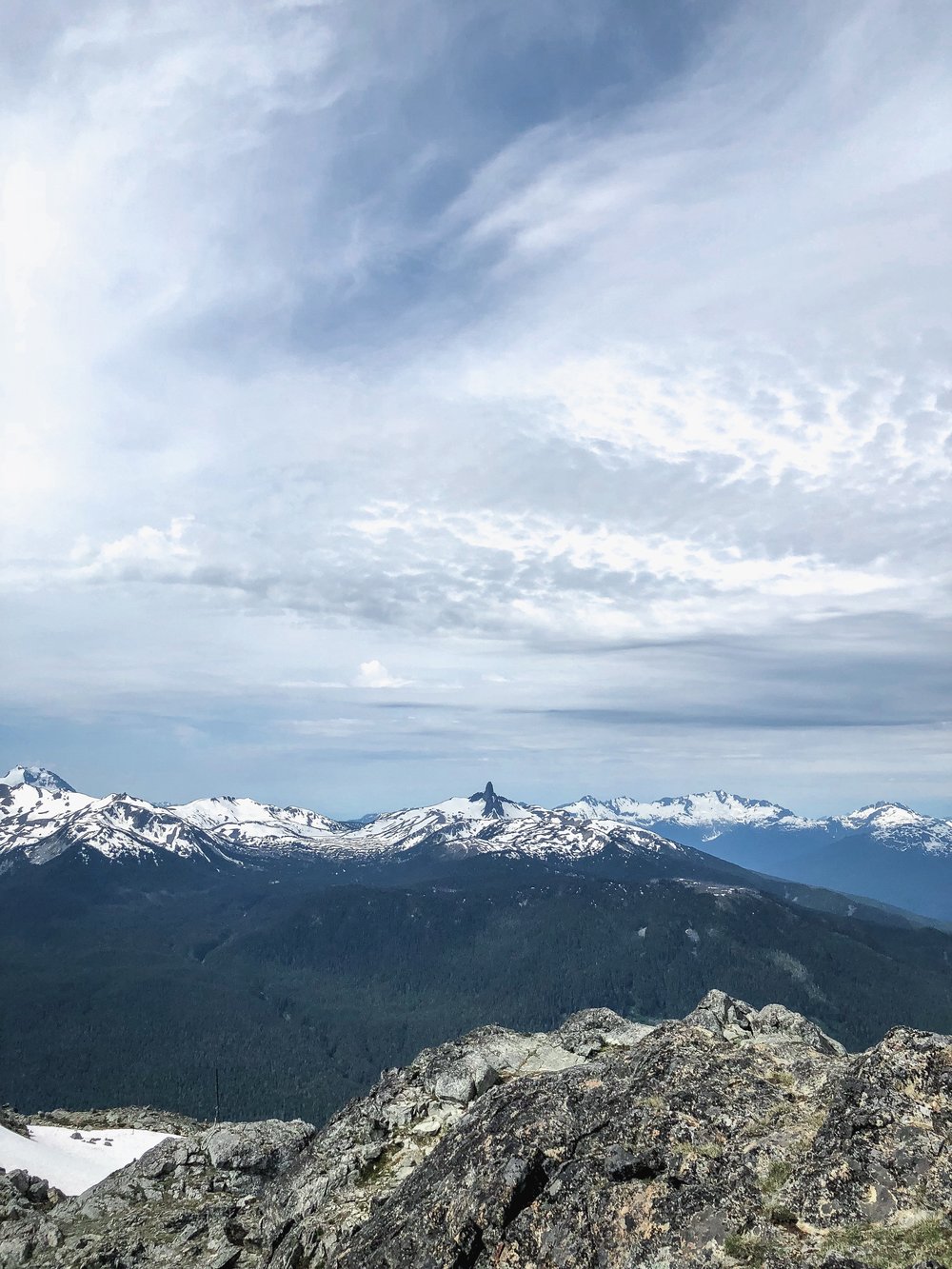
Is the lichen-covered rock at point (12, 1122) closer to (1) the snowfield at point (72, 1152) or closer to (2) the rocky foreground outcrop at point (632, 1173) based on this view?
(1) the snowfield at point (72, 1152)

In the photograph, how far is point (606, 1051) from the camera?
41.8 metres

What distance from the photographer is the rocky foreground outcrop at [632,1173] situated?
61.2ft

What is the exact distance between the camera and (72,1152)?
74.5m

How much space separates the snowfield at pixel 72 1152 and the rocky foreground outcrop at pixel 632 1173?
3189cm

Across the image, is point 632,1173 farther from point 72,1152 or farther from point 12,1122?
point 12,1122

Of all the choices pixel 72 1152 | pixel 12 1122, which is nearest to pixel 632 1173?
pixel 72 1152

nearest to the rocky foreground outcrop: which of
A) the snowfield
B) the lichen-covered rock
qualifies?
the snowfield

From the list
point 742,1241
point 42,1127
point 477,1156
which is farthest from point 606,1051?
point 42,1127

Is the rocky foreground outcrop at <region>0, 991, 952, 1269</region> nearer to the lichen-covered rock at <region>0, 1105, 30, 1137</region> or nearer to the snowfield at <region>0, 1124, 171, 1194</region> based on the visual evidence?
the snowfield at <region>0, 1124, 171, 1194</region>

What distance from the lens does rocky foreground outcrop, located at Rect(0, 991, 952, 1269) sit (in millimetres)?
18641

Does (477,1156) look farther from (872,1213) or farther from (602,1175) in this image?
(872,1213)

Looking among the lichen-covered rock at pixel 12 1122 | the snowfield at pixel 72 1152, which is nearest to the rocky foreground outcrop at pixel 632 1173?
the snowfield at pixel 72 1152

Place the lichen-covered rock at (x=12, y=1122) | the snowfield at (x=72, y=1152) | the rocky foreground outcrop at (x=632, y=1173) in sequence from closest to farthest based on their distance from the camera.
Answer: the rocky foreground outcrop at (x=632, y=1173) < the snowfield at (x=72, y=1152) < the lichen-covered rock at (x=12, y=1122)

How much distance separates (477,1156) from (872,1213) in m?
13.7
